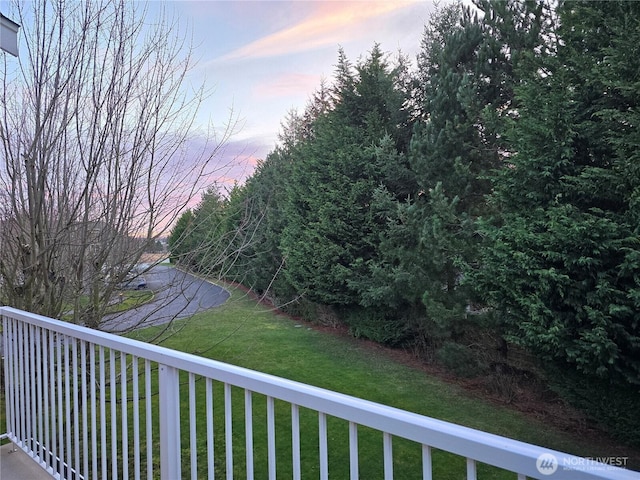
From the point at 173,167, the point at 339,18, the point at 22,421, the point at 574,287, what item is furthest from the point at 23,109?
the point at 574,287

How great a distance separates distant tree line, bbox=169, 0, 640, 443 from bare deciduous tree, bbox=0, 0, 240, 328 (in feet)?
1.73

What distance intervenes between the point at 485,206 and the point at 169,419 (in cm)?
577

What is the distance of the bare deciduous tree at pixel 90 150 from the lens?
10.4 feet

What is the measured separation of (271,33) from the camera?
18.8ft

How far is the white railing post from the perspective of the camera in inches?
62.1

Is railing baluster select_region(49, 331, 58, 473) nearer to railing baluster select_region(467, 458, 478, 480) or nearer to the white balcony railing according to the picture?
the white balcony railing

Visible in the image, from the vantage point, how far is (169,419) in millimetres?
1582

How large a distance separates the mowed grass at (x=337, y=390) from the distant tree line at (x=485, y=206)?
63cm

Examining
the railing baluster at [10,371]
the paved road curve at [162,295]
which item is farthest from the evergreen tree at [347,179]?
the railing baluster at [10,371]

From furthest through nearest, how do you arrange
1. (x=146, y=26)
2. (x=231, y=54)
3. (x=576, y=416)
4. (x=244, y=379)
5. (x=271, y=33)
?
(x=271, y=33) < (x=231, y=54) < (x=576, y=416) < (x=146, y=26) < (x=244, y=379)

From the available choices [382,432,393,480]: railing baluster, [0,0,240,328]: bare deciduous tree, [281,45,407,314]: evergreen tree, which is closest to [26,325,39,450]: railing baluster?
[0,0,240,328]: bare deciduous tree

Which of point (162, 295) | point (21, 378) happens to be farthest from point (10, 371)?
point (162, 295)

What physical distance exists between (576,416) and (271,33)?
255 inches

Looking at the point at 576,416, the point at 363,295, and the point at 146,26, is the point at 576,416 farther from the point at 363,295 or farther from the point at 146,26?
the point at 146,26
